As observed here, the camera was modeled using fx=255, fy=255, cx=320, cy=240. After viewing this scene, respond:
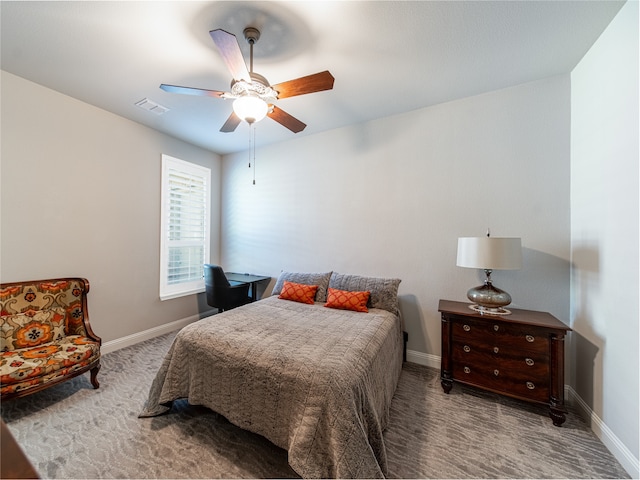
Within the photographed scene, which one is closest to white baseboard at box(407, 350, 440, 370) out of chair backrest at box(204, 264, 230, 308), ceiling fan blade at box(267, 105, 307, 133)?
chair backrest at box(204, 264, 230, 308)

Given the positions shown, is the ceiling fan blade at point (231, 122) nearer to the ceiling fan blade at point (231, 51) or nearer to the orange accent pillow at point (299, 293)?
the ceiling fan blade at point (231, 51)

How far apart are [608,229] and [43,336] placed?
4.50 m

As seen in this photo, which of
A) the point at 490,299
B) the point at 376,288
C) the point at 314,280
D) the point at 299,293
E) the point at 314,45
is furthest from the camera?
the point at 314,280

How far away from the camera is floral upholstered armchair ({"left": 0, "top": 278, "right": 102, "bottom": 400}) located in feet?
6.02

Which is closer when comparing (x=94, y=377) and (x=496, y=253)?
(x=496, y=253)

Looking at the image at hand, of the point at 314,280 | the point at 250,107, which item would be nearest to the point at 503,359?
the point at 314,280

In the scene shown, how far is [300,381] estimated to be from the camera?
1.40 metres

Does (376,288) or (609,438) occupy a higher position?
(376,288)

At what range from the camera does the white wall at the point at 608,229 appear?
152 centimetres

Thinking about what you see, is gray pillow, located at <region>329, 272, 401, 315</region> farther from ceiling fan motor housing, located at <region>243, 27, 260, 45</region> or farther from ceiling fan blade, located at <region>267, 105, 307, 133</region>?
ceiling fan motor housing, located at <region>243, 27, 260, 45</region>

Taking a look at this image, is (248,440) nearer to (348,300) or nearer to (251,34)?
(348,300)

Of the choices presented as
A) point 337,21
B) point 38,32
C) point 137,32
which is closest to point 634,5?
point 337,21

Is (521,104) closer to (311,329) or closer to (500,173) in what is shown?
(500,173)

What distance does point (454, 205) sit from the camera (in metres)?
2.62
